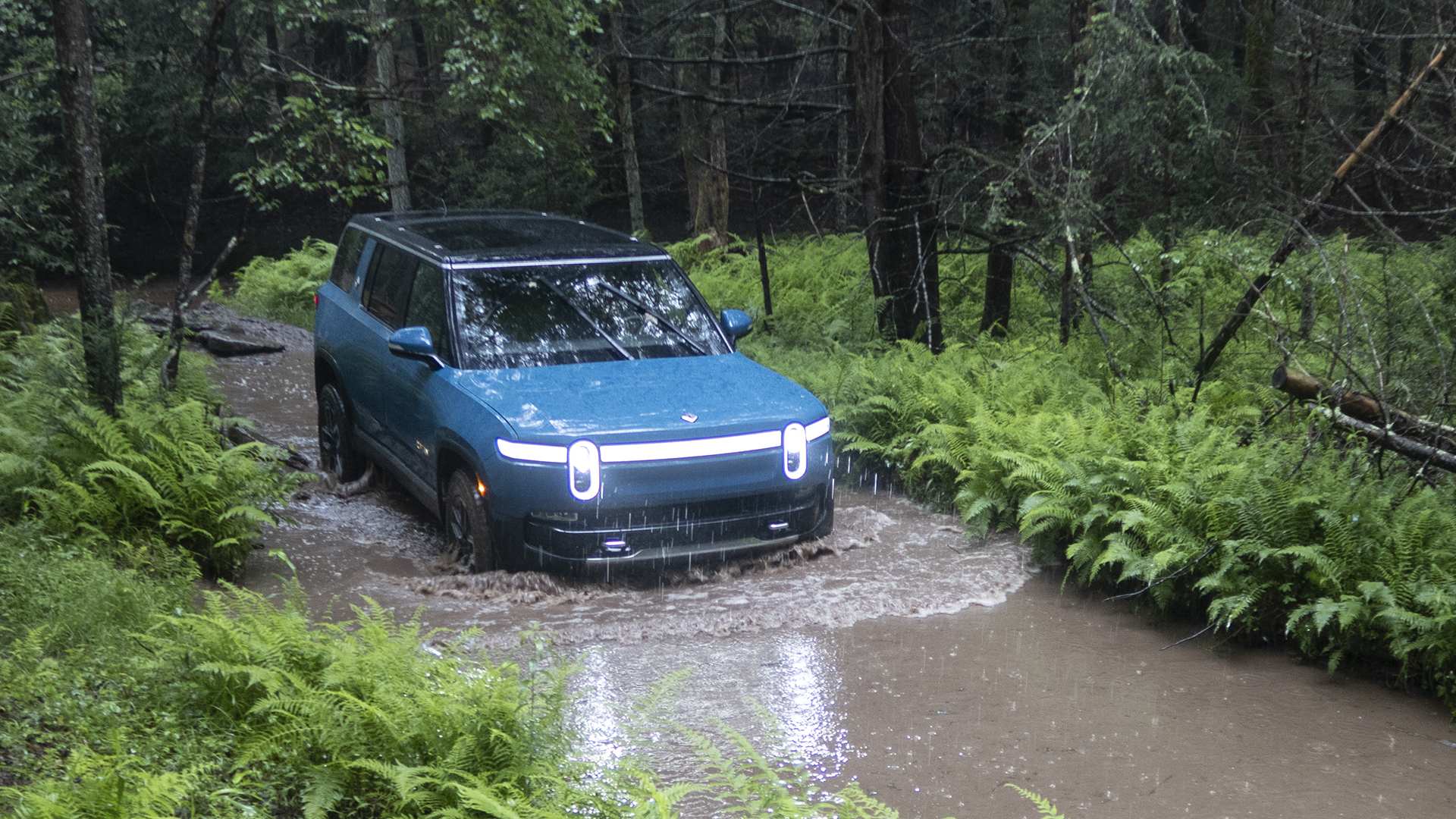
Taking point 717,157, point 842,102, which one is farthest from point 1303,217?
point 717,157

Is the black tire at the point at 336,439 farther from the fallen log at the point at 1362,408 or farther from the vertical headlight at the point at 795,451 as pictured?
the fallen log at the point at 1362,408

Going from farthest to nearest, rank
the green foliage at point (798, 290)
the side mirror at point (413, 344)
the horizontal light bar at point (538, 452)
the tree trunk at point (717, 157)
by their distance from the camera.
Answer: the tree trunk at point (717, 157), the green foliage at point (798, 290), the side mirror at point (413, 344), the horizontal light bar at point (538, 452)

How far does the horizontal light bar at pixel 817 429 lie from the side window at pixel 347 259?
4182mm

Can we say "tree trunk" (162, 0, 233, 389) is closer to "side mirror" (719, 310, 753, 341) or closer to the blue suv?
the blue suv

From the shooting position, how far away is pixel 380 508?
8.20 meters

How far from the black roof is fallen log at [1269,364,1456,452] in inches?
167

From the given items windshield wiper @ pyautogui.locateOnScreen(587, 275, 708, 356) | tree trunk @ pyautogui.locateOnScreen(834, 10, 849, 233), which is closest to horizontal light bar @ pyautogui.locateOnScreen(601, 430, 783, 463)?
windshield wiper @ pyautogui.locateOnScreen(587, 275, 708, 356)

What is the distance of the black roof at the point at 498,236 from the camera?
7387 mm

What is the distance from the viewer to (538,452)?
19.5 ft

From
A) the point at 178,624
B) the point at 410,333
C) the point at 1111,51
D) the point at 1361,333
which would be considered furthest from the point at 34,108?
the point at 1361,333

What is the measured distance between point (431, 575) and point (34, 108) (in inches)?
399

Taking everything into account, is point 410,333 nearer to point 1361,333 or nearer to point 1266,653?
point 1266,653

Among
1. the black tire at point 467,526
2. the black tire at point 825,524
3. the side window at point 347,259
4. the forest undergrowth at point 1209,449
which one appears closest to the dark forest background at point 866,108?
the side window at point 347,259

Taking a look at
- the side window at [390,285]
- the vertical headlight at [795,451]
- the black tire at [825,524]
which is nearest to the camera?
the vertical headlight at [795,451]
